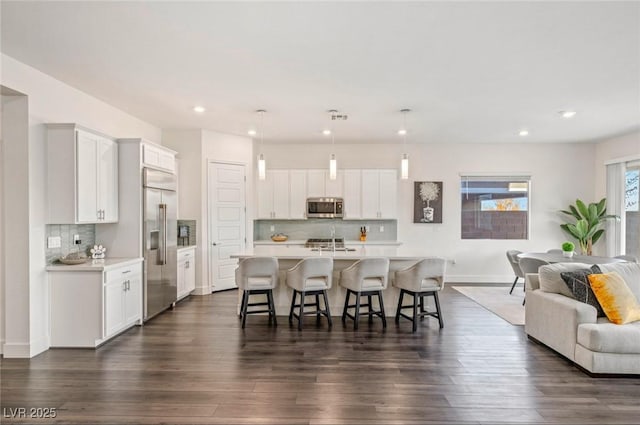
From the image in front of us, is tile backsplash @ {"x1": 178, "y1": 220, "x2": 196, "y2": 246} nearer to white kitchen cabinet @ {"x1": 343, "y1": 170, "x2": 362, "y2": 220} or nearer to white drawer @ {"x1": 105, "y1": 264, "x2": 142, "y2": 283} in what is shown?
white drawer @ {"x1": 105, "y1": 264, "x2": 142, "y2": 283}

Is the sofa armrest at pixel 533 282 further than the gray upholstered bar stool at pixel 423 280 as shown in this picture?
No

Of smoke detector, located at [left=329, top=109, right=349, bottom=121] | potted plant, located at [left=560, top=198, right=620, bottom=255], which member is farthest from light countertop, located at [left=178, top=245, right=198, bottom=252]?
potted plant, located at [left=560, top=198, right=620, bottom=255]

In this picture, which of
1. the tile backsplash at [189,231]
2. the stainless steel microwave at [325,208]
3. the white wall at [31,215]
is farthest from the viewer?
the stainless steel microwave at [325,208]

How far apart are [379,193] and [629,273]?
415 centimetres

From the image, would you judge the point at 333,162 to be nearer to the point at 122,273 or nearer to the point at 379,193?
the point at 379,193

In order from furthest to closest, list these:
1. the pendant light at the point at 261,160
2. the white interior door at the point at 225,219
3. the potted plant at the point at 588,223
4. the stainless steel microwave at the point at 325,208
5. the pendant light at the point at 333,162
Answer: the stainless steel microwave at the point at 325,208, the potted plant at the point at 588,223, the white interior door at the point at 225,219, the pendant light at the point at 333,162, the pendant light at the point at 261,160

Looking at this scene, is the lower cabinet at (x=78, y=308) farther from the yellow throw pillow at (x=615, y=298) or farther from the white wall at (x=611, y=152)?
the white wall at (x=611, y=152)

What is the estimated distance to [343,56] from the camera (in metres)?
3.29

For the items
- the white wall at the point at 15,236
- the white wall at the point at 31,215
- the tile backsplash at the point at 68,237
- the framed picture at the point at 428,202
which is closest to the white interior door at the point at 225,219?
the tile backsplash at the point at 68,237

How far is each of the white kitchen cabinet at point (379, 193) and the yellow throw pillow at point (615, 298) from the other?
13.2 feet

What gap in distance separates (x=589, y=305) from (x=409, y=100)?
9.77 ft

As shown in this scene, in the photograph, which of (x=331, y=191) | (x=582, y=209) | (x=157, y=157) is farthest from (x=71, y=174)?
(x=582, y=209)

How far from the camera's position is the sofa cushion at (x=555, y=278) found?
3.75m

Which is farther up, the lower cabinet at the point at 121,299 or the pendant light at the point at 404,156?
the pendant light at the point at 404,156
